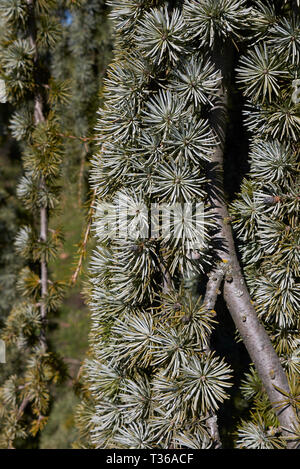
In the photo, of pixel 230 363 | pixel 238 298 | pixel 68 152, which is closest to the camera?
pixel 238 298

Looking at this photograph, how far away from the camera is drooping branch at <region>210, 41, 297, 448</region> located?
52 cm

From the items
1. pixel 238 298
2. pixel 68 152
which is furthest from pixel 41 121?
pixel 238 298

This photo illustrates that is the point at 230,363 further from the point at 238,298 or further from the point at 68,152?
the point at 68,152

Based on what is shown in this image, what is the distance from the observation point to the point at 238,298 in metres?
0.54

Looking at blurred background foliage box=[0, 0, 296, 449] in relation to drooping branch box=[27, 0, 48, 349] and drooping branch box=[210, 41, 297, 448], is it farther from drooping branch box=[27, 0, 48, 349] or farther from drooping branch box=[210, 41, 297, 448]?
drooping branch box=[210, 41, 297, 448]

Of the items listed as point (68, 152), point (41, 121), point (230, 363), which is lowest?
point (230, 363)

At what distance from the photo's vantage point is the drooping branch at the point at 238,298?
517 millimetres

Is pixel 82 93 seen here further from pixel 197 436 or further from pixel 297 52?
pixel 197 436

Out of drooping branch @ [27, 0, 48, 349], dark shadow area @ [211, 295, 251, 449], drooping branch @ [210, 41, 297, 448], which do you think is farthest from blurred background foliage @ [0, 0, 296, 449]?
drooping branch @ [210, 41, 297, 448]

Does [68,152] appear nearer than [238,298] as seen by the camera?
No

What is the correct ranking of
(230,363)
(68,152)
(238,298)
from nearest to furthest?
1. (238,298)
2. (230,363)
3. (68,152)

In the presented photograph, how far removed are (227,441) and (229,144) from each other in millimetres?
520

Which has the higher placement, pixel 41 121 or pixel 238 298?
pixel 41 121

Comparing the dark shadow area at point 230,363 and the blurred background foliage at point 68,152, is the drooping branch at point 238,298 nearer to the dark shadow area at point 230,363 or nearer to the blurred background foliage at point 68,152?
the dark shadow area at point 230,363
